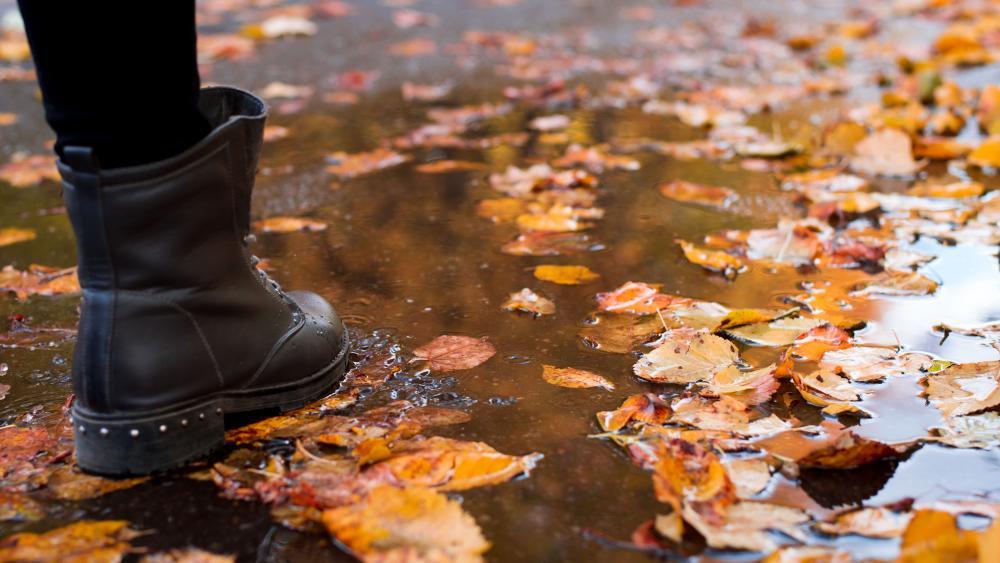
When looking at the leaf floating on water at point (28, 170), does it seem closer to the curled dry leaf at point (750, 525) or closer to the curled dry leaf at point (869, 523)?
the curled dry leaf at point (750, 525)

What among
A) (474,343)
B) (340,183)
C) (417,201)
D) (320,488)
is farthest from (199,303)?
(340,183)

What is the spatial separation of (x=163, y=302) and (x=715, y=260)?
48.3 inches

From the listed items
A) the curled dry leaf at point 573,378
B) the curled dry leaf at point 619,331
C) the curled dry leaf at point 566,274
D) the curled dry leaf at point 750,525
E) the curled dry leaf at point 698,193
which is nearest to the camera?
the curled dry leaf at point 750,525

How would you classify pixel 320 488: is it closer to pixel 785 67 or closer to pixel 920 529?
pixel 920 529

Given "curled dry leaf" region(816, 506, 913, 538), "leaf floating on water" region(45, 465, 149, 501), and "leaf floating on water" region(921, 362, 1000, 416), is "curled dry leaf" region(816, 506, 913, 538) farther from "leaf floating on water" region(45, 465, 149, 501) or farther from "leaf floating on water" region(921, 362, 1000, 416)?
"leaf floating on water" region(45, 465, 149, 501)

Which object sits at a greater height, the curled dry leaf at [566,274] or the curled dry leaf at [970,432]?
the curled dry leaf at [970,432]

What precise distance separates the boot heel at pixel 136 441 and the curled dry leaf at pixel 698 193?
1.57m

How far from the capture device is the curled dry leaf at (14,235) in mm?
2242

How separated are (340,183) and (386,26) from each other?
2.35m

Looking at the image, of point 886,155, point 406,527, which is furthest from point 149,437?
point 886,155

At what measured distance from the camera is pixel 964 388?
4.61 ft

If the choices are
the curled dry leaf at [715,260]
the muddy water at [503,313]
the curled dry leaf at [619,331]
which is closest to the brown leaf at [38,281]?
the muddy water at [503,313]

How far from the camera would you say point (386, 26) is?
186 inches

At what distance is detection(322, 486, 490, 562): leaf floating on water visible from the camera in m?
1.05
